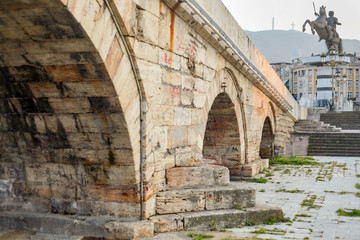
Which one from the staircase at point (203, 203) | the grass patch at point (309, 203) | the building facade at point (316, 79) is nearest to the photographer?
the staircase at point (203, 203)

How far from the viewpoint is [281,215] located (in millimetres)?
6316

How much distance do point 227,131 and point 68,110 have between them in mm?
6184

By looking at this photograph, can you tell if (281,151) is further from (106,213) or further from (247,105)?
(106,213)

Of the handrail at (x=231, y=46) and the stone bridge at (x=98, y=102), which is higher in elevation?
the handrail at (x=231, y=46)

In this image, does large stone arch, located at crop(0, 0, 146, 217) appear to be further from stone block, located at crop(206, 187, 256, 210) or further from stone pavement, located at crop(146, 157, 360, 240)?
stone block, located at crop(206, 187, 256, 210)

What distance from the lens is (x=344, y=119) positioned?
2631 cm

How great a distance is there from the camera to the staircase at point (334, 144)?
1816cm

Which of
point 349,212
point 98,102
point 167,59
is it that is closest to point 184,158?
point 167,59

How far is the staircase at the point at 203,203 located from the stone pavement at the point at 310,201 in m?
0.16

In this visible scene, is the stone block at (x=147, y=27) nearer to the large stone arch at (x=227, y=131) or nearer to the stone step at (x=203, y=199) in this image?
the stone step at (x=203, y=199)

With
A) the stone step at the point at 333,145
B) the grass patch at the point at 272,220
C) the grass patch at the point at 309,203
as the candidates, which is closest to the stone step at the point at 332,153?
the stone step at the point at 333,145

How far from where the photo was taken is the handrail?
5.75 m

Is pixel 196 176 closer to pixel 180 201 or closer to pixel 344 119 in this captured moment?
pixel 180 201

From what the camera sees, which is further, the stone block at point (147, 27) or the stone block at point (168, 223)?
the stone block at point (168, 223)
